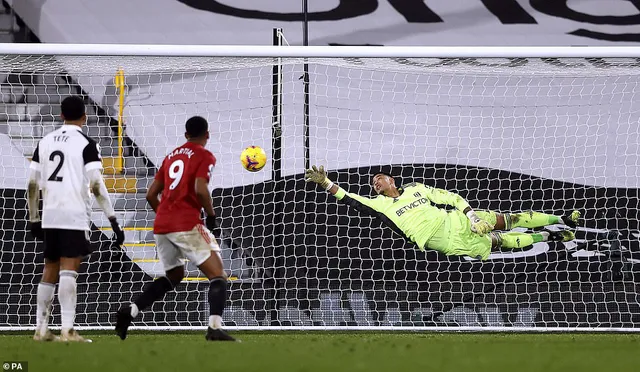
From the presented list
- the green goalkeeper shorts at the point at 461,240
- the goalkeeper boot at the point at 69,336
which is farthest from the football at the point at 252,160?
the goalkeeper boot at the point at 69,336

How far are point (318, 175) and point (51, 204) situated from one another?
10.1 feet

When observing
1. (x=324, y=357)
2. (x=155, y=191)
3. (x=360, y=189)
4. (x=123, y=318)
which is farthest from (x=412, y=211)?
(x=324, y=357)

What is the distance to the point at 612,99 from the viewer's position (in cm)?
1086

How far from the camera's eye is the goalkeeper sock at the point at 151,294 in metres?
5.82

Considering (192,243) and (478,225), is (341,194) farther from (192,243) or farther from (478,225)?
(192,243)

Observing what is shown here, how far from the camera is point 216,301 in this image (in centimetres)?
569

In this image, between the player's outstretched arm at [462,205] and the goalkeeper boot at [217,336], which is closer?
the goalkeeper boot at [217,336]

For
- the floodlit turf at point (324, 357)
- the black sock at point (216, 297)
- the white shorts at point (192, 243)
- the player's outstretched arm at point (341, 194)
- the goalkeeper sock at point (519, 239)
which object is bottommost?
the floodlit turf at point (324, 357)

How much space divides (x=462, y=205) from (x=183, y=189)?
11.5 feet

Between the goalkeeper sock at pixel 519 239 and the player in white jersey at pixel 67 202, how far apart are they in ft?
14.6

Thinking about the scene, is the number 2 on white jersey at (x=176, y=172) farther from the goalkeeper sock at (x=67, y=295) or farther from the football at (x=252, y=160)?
the football at (x=252, y=160)

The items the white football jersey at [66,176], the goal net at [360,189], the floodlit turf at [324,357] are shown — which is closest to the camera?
the floodlit turf at [324,357]

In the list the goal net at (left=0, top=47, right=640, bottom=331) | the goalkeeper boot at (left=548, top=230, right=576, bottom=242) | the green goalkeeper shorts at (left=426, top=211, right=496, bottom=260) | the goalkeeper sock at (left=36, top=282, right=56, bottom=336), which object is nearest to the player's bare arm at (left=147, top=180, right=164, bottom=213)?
the goalkeeper sock at (left=36, top=282, right=56, bottom=336)

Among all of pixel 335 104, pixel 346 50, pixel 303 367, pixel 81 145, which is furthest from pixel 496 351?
pixel 335 104
